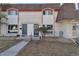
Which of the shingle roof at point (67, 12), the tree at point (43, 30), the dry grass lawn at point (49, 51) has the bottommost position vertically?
the dry grass lawn at point (49, 51)

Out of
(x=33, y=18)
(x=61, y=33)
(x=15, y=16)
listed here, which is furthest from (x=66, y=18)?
(x=15, y=16)


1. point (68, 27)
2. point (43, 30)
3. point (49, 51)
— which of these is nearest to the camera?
point (49, 51)

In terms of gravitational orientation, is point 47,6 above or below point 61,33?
above

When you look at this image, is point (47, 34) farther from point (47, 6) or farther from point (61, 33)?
point (47, 6)

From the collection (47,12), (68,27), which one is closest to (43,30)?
(47,12)

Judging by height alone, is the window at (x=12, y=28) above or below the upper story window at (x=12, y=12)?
below

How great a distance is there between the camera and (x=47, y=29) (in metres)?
27.2

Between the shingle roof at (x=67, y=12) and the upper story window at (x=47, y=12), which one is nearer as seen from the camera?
the shingle roof at (x=67, y=12)

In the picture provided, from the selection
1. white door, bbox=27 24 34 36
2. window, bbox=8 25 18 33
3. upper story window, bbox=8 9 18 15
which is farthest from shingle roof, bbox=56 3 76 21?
window, bbox=8 25 18 33

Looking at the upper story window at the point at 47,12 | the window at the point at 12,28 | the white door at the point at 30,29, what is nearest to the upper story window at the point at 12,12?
the window at the point at 12,28

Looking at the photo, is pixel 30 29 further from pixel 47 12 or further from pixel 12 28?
pixel 47 12

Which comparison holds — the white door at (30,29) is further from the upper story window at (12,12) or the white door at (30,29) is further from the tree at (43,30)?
the upper story window at (12,12)

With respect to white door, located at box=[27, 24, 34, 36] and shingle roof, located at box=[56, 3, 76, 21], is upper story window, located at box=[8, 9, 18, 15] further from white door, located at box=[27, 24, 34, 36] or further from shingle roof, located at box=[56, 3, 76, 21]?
shingle roof, located at box=[56, 3, 76, 21]

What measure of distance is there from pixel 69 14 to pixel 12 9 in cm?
747
